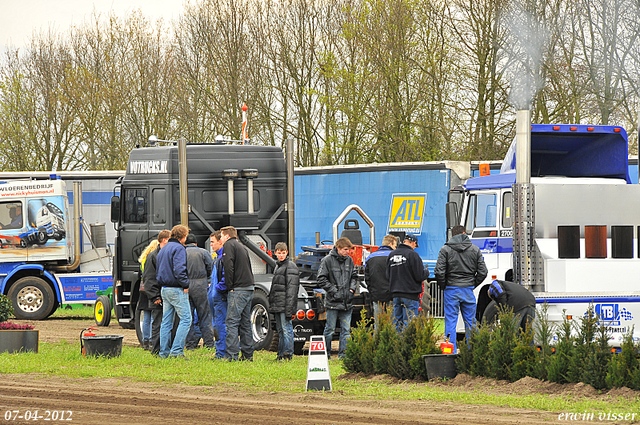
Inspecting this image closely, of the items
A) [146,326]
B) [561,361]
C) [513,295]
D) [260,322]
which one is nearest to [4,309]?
[146,326]

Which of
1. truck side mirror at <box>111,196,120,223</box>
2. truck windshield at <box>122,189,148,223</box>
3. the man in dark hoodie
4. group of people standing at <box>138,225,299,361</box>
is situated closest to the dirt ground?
the man in dark hoodie

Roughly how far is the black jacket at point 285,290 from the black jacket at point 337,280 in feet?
1.25

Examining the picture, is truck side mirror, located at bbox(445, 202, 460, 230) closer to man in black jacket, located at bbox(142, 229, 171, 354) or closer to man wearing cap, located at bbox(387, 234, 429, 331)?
man wearing cap, located at bbox(387, 234, 429, 331)

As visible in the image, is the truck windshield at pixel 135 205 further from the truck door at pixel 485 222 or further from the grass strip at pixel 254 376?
the truck door at pixel 485 222

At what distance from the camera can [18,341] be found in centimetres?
1195

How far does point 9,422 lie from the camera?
7188mm

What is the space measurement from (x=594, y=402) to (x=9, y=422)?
5433mm

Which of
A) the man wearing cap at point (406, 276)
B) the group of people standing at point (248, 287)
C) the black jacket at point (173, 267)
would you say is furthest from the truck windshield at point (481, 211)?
the black jacket at point (173, 267)

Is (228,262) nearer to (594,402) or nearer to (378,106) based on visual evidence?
(594,402)

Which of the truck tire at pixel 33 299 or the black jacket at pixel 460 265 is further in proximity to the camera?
the truck tire at pixel 33 299

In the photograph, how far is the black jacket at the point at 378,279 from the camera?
11.3 metres

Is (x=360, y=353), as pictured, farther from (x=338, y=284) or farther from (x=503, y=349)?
(x=503, y=349)

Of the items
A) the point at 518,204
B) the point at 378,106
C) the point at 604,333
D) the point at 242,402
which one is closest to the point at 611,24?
the point at 378,106

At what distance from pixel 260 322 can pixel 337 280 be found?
1819 mm
